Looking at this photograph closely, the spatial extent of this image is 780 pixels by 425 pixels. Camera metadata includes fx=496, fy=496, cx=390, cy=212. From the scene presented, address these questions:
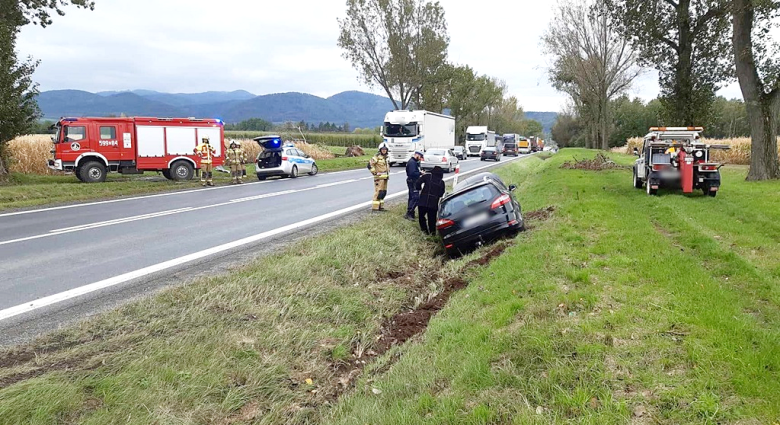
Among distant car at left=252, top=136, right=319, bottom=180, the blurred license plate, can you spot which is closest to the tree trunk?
the blurred license plate

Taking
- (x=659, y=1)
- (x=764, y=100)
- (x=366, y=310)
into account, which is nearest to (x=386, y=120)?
(x=659, y=1)

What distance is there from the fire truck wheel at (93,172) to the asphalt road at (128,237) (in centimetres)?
509

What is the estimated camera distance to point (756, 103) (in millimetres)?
16469

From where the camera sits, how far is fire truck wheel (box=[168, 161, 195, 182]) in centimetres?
2188

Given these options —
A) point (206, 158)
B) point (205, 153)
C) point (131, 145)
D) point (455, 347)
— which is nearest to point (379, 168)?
point (455, 347)

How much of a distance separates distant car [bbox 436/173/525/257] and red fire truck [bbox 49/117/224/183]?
16173 millimetres

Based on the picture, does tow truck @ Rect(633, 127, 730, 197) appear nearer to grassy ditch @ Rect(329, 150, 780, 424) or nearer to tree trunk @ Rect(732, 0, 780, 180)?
tree trunk @ Rect(732, 0, 780, 180)

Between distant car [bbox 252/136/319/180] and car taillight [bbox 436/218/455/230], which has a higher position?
distant car [bbox 252/136/319/180]

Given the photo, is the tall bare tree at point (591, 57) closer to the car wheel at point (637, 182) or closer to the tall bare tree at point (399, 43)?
the tall bare tree at point (399, 43)

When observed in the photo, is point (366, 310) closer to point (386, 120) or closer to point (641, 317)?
point (641, 317)

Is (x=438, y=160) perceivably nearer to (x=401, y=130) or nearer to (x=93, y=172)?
(x=401, y=130)

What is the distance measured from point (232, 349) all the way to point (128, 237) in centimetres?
574

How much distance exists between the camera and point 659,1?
1898cm

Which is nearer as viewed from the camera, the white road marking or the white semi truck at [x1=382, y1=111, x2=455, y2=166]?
the white road marking
